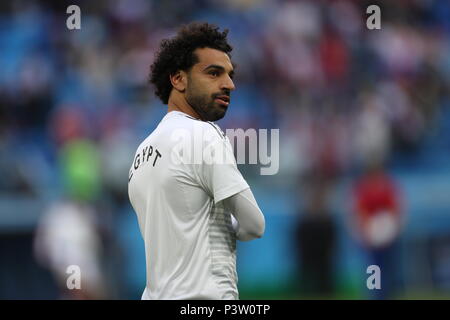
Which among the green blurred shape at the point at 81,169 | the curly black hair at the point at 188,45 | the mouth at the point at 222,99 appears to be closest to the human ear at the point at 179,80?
Answer: the curly black hair at the point at 188,45

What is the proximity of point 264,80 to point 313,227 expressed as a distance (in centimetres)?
242

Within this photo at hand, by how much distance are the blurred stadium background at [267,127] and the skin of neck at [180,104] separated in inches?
235

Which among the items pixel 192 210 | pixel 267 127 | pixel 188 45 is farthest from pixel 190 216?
pixel 267 127

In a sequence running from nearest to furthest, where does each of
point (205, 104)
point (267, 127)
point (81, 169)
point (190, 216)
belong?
1. point (190, 216)
2. point (205, 104)
3. point (81, 169)
4. point (267, 127)

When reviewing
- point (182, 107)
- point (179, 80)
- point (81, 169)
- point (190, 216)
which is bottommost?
point (190, 216)

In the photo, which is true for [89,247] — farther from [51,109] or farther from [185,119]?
[185,119]

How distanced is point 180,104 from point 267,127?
759 cm

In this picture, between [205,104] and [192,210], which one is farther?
[205,104]

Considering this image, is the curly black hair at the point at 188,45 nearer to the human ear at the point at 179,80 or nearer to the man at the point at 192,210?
the human ear at the point at 179,80

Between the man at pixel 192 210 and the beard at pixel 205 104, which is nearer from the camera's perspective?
the man at pixel 192 210

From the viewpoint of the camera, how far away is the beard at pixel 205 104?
11.2 ft

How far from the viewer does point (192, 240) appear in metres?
3.16

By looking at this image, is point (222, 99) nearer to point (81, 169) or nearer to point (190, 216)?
point (190, 216)

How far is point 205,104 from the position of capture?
3410 mm
